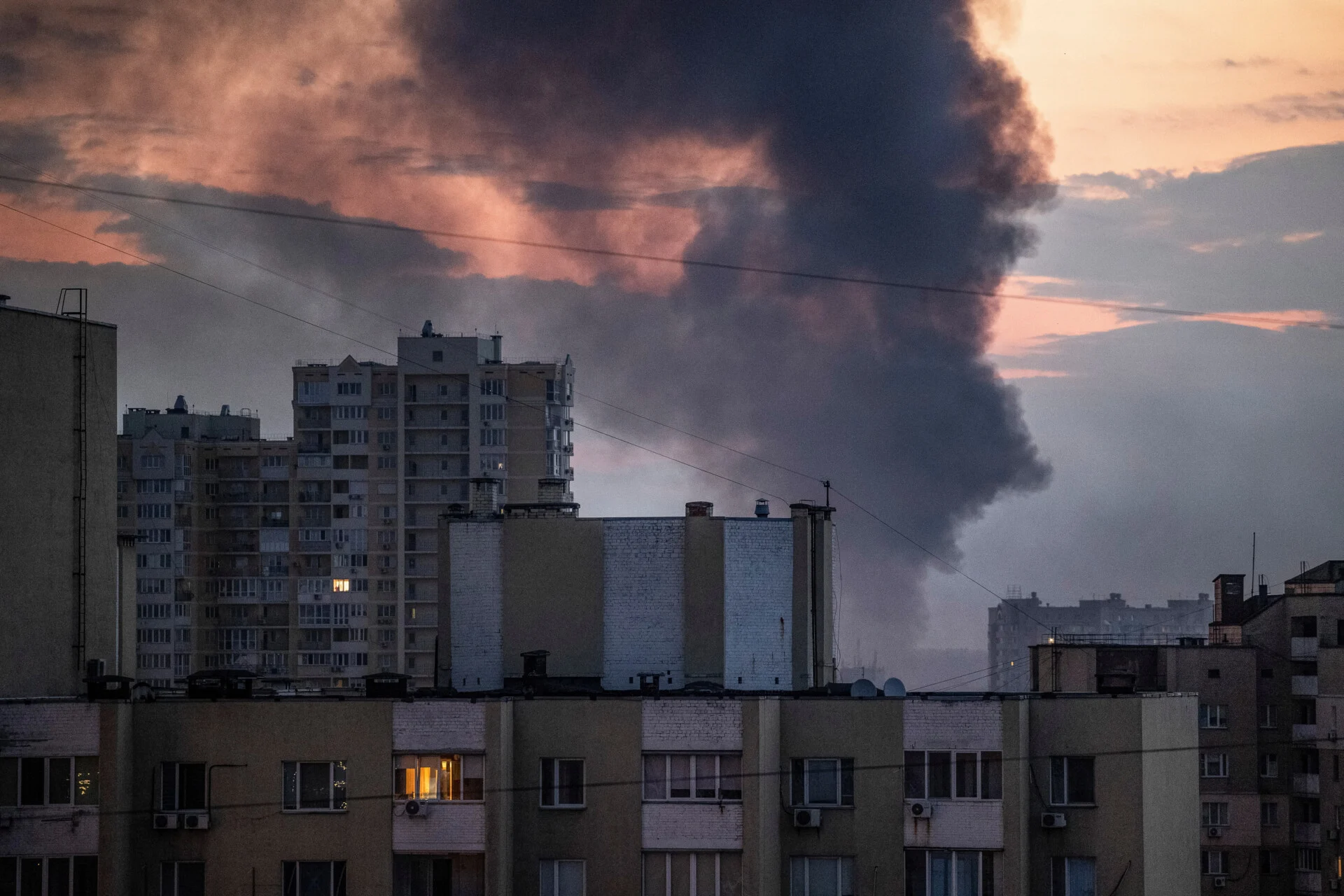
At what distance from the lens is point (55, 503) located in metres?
37.9

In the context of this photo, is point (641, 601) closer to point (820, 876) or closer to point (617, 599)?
point (617, 599)

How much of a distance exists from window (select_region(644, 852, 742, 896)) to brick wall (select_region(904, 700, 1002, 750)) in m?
4.28

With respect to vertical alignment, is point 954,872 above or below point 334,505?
below

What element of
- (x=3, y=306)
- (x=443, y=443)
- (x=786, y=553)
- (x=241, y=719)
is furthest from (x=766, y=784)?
(x=443, y=443)

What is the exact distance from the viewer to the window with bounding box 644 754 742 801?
110ft

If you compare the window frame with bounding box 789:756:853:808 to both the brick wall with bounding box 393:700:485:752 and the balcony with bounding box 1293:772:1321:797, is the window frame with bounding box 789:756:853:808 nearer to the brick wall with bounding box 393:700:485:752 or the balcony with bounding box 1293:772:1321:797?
the brick wall with bounding box 393:700:485:752

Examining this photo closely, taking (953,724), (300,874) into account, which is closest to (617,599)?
(953,724)

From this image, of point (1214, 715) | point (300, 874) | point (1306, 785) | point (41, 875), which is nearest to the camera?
point (41, 875)

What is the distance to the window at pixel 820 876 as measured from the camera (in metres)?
34.0

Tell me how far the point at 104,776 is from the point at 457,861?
22.6 ft

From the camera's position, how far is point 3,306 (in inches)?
1487

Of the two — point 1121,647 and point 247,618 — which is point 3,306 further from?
point 247,618

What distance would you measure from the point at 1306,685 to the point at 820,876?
45.7 metres

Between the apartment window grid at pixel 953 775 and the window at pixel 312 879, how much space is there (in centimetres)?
1130
